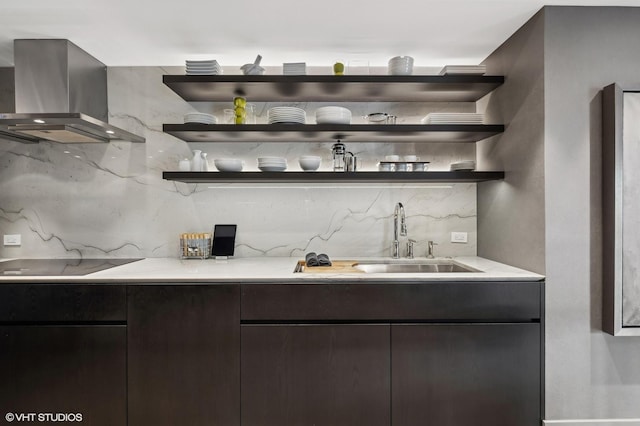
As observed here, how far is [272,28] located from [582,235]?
2086 millimetres

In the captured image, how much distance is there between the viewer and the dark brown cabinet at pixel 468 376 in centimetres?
192

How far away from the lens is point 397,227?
268 cm

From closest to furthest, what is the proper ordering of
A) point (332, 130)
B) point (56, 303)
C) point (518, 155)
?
point (56, 303), point (518, 155), point (332, 130)

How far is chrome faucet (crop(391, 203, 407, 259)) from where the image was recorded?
265 centimetres

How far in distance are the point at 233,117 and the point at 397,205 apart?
133cm

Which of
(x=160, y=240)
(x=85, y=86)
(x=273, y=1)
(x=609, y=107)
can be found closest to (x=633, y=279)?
(x=609, y=107)

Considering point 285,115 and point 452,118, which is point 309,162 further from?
point 452,118

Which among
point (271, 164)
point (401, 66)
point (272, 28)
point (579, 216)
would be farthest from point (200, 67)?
point (579, 216)

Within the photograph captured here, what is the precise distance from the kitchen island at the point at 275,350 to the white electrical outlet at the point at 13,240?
947 mm

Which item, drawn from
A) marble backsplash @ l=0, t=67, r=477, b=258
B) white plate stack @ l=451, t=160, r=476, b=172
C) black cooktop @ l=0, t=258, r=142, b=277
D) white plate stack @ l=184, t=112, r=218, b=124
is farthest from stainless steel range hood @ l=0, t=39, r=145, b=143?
white plate stack @ l=451, t=160, r=476, b=172

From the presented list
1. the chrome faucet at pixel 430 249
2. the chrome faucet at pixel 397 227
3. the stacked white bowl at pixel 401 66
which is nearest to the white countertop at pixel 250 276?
the chrome faucet at pixel 430 249

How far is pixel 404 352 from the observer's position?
1.93m

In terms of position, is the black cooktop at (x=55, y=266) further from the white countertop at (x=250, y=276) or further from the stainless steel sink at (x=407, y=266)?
the stainless steel sink at (x=407, y=266)

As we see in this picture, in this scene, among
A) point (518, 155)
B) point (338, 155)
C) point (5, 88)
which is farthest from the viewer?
point (5, 88)
